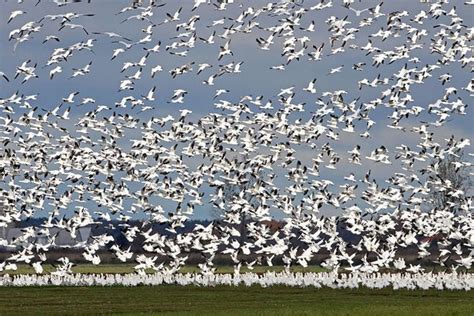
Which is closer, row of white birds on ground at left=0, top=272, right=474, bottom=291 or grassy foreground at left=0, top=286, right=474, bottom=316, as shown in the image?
grassy foreground at left=0, top=286, right=474, bottom=316

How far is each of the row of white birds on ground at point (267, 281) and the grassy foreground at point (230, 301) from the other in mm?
2109

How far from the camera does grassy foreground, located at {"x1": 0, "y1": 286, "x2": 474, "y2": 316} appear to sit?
49.7m

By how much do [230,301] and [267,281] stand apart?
650 inches

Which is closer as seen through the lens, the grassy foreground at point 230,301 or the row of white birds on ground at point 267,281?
the grassy foreground at point 230,301

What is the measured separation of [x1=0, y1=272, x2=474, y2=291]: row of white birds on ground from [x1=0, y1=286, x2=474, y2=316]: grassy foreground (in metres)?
2.11

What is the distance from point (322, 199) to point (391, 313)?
1108 inches

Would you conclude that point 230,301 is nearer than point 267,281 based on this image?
Yes

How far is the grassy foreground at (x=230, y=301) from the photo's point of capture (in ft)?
163

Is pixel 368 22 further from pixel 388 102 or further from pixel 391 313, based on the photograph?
pixel 391 313

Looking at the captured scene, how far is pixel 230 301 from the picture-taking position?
5912cm

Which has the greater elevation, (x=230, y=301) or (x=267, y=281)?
(x=267, y=281)

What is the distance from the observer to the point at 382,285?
73.8 meters

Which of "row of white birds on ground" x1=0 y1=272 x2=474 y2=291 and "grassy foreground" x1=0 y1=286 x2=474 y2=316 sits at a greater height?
"row of white birds on ground" x1=0 y1=272 x2=474 y2=291

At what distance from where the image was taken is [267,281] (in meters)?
75.5
